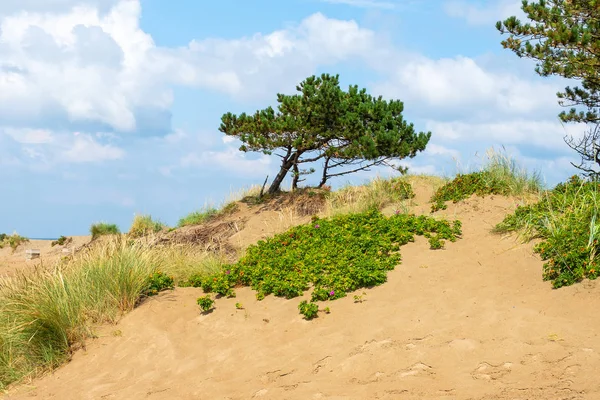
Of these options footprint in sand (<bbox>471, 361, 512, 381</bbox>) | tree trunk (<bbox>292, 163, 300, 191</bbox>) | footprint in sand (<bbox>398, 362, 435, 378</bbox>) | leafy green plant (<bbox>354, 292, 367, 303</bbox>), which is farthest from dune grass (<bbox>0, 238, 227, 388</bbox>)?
tree trunk (<bbox>292, 163, 300, 191</bbox>)

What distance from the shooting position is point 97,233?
79.7 feet

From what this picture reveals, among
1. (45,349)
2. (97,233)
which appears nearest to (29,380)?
(45,349)

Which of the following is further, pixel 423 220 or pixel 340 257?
pixel 423 220

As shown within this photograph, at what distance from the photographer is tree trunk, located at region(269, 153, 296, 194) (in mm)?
19781

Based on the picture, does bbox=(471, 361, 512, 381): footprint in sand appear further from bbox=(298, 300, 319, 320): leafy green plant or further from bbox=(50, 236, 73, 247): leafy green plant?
bbox=(50, 236, 73, 247): leafy green plant

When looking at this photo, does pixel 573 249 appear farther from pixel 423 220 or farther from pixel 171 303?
pixel 171 303

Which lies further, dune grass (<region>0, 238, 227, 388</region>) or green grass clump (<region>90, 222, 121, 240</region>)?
green grass clump (<region>90, 222, 121, 240</region>)

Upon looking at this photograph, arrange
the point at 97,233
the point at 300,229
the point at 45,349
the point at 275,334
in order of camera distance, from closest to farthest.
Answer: the point at 275,334 → the point at 45,349 → the point at 300,229 → the point at 97,233

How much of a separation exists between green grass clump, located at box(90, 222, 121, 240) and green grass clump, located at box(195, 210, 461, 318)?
14.5 m

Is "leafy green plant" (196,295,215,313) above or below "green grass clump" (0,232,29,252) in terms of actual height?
below

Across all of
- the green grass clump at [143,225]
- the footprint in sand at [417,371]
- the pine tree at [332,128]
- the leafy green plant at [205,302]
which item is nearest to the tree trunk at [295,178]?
the pine tree at [332,128]

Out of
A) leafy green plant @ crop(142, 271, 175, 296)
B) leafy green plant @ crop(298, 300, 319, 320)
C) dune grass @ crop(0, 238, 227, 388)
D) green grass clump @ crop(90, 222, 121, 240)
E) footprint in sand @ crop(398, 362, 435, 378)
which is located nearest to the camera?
footprint in sand @ crop(398, 362, 435, 378)

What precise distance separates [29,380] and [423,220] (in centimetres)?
702

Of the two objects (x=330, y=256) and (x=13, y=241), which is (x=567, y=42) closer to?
(x=330, y=256)
